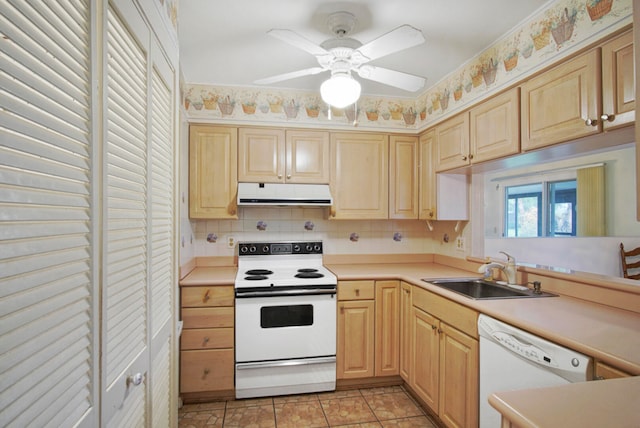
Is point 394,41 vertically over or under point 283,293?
over

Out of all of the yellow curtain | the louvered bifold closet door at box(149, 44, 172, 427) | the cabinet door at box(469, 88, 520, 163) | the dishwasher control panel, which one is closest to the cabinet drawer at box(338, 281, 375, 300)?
the dishwasher control panel

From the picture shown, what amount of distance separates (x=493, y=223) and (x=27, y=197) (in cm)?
476

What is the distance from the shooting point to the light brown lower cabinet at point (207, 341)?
231 cm

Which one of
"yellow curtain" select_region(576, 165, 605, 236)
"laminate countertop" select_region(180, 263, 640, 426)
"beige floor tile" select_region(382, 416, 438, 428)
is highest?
"yellow curtain" select_region(576, 165, 605, 236)

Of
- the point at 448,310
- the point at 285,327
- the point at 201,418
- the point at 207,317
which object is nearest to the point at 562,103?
the point at 448,310

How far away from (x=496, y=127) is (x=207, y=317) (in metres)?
2.34

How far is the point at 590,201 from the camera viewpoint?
10.6 ft

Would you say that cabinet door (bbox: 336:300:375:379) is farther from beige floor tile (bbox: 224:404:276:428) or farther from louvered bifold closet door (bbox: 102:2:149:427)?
louvered bifold closet door (bbox: 102:2:149:427)

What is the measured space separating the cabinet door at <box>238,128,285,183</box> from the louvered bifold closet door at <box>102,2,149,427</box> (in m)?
1.67

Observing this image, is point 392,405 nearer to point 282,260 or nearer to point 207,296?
point 282,260

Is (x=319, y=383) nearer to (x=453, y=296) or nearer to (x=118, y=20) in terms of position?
(x=453, y=296)

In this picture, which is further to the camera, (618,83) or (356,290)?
(356,290)

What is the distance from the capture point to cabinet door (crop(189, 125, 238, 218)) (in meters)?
2.66

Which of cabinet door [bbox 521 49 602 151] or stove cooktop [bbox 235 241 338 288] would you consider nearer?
cabinet door [bbox 521 49 602 151]
